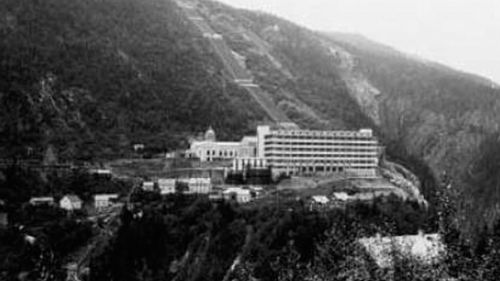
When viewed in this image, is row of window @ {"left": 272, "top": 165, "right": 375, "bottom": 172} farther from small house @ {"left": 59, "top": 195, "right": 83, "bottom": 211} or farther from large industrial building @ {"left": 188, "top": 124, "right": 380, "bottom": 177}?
small house @ {"left": 59, "top": 195, "right": 83, "bottom": 211}

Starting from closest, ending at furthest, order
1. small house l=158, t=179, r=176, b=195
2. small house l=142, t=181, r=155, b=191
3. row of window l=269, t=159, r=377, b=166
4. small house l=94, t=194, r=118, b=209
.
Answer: small house l=94, t=194, r=118, b=209, small house l=142, t=181, r=155, b=191, small house l=158, t=179, r=176, b=195, row of window l=269, t=159, r=377, b=166

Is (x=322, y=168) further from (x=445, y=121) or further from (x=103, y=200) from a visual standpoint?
(x=445, y=121)

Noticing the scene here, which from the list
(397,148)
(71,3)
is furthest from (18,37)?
(397,148)

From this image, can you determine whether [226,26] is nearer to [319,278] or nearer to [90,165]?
[90,165]

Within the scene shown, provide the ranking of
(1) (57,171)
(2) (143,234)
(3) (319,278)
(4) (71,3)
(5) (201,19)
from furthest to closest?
(5) (201,19) → (4) (71,3) → (1) (57,171) → (2) (143,234) → (3) (319,278)

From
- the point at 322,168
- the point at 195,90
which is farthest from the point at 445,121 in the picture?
the point at 322,168

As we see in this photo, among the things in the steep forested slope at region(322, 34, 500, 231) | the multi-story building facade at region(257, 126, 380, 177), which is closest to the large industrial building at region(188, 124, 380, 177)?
the multi-story building facade at region(257, 126, 380, 177)

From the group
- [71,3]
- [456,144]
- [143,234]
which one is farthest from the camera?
[71,3]
